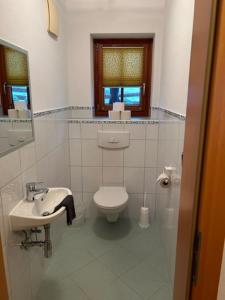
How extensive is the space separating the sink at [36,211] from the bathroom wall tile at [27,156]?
23 cm

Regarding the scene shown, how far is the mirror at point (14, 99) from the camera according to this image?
126 centimetres

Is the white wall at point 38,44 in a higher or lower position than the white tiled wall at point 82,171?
higher

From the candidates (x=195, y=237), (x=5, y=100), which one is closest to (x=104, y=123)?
(x=5, y=100)

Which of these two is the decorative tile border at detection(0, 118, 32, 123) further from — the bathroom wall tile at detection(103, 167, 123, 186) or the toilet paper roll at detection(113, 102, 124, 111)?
the bathroom wall tile at detection(103, 167, 123, 186)

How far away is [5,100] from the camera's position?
1305 millimetres

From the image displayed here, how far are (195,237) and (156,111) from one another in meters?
2.24

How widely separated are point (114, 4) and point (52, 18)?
837 mm

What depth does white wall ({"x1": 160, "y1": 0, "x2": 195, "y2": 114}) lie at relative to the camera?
4.83 ft

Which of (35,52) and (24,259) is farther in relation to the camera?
(35,52)

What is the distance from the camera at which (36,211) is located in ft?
4.79

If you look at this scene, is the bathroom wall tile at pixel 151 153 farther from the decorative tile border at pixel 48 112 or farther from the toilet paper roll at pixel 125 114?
the decorative tile border at pixel 48 112

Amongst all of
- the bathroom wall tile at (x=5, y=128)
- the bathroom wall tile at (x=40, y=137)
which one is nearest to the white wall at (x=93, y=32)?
the bathroom wall tile at (x=40, y=137)

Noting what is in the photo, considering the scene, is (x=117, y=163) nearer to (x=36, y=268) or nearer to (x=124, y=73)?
(x=124, y=73)

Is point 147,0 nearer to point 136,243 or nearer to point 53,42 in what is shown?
point 53,42
